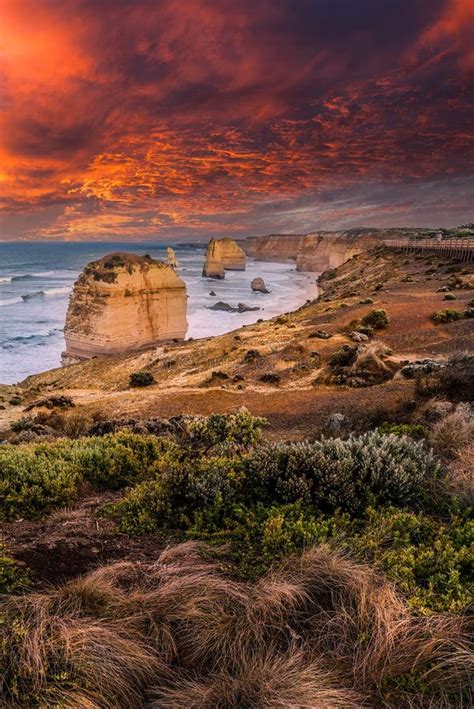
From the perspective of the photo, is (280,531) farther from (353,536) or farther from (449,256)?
(449,256)

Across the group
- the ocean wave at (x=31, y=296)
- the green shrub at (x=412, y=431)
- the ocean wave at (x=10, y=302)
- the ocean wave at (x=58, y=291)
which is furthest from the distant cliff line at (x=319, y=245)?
the green shrub at (x=412, y=431)

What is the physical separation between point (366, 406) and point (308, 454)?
6.25 m

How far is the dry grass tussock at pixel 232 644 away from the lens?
6.99 ft

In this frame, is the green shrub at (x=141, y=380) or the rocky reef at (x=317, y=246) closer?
the green shrub at (x=141, y=380)

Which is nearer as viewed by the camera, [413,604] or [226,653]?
[226,653]

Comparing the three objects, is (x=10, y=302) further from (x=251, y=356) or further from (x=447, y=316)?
(x=447, y=316)

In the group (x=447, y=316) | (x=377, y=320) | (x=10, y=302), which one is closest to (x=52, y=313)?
(x=10, y=302)

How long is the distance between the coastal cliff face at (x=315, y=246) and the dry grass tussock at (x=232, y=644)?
87.1 m

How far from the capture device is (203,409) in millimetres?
13430

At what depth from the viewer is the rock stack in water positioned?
301ft

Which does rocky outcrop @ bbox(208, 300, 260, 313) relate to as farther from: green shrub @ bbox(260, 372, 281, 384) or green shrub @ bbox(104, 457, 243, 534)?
green shrub @ bbox(104, 457, 243, 534)

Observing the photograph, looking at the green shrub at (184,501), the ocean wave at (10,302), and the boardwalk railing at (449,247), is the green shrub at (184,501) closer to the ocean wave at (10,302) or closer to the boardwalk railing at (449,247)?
the boardwalk railing at (449,247)

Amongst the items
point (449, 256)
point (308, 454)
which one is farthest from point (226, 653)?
point (449, 256)

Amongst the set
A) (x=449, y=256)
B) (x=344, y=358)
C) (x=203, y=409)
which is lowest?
(x=203, y=409)
